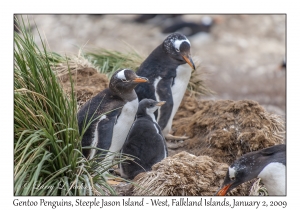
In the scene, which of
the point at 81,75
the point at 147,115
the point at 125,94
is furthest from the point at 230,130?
the point at 81,75

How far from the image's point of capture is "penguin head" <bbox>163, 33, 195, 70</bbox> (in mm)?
7199

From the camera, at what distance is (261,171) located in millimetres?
5242

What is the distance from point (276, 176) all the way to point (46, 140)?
1.94 meters

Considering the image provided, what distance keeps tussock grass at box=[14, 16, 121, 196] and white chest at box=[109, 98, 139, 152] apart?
0.73 m

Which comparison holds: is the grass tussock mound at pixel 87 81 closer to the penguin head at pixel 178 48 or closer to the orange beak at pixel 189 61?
the penguin head at pixel 178 48

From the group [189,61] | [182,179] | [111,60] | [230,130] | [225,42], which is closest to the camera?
[182,179]

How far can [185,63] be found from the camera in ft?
24.1

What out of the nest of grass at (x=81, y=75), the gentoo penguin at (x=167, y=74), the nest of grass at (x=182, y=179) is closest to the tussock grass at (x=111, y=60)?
the nest of grass at (x=81, y=75)

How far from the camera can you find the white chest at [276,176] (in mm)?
5188

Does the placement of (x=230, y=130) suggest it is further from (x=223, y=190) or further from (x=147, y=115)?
(x=223, y=190)

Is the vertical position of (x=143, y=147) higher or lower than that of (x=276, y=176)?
higher

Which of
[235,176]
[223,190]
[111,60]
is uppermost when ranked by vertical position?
[111,60]

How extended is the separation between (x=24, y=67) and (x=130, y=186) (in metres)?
1.40

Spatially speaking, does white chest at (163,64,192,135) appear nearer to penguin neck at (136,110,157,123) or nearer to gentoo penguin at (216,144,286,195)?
penguin neck at (136,110,157,123)
